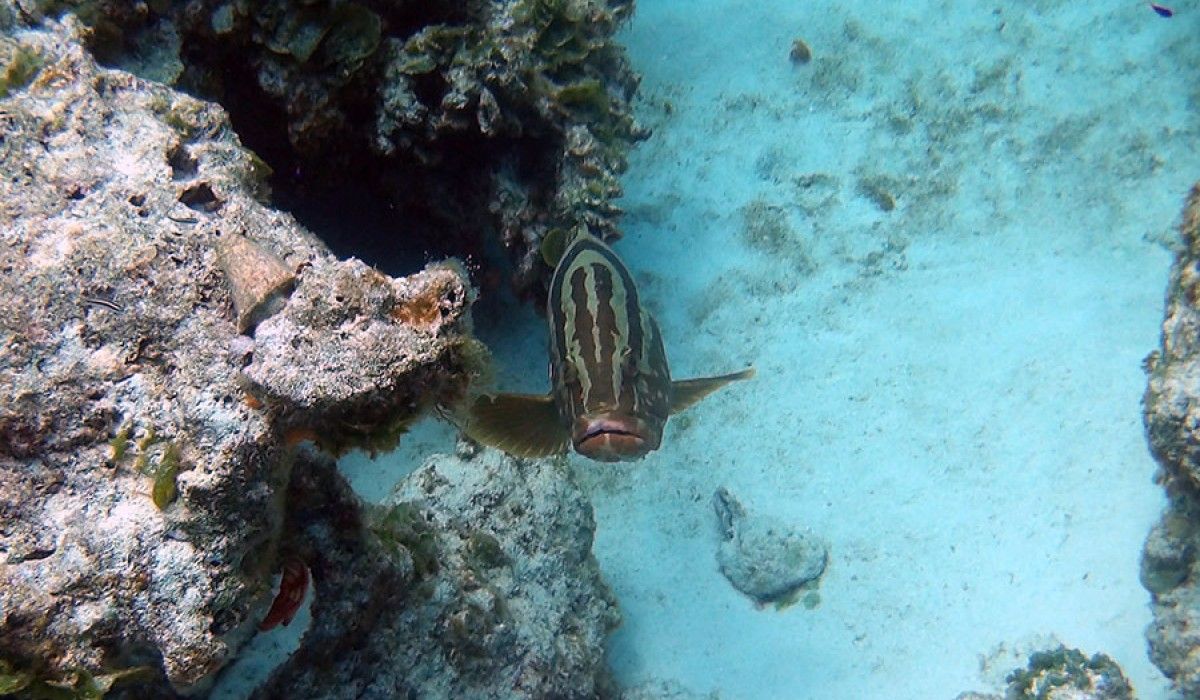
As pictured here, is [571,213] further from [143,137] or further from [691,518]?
[143,137]

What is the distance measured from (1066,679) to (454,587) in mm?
3918

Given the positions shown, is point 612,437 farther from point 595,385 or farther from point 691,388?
point 691,388

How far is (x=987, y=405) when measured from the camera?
19.3 feet

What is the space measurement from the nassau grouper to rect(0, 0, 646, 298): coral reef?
1.01 m

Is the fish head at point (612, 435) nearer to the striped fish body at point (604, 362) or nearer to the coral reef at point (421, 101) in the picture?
the striped fish body at point (604, 362)


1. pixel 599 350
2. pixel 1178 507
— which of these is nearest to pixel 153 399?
pixel 599 350

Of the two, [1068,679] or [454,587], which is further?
[1068,679]

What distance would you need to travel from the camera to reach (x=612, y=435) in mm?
3402

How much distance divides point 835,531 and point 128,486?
4.70m

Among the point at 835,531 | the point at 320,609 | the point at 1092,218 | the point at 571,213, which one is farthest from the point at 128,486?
the point at 1092,218

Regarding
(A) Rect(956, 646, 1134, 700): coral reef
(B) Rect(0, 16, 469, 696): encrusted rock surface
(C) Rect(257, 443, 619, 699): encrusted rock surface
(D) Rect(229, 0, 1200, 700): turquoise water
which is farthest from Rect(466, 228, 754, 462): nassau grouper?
(A) Rect(956, 646, 1134, 700): coral reef

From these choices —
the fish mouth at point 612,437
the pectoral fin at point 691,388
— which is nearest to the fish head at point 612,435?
the fish mouth at point 612,437

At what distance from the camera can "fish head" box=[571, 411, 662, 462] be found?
3.39m

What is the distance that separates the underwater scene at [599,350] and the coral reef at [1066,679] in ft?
0.08
